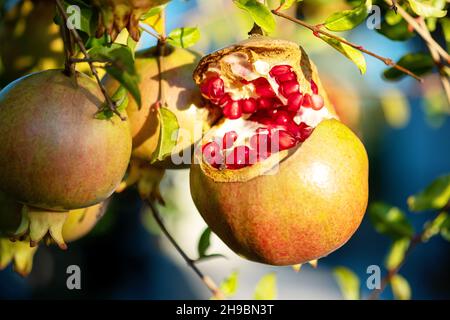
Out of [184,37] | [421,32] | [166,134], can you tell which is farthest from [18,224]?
[421,32]

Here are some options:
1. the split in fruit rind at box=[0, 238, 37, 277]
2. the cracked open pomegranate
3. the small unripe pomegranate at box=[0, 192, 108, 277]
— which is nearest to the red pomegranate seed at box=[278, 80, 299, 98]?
the cracked open pomegranate

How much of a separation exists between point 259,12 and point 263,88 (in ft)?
0.82

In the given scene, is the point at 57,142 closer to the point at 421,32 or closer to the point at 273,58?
the point at 273,58

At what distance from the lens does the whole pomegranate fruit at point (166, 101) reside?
122 cm

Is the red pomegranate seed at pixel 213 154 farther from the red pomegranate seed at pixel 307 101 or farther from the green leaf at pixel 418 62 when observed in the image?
the green leaf at pixel 418 62

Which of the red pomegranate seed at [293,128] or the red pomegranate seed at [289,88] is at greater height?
the red pomegranate seed at [289,88]

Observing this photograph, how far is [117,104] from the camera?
3.45ft

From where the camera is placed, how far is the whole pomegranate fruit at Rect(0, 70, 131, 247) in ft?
3.25

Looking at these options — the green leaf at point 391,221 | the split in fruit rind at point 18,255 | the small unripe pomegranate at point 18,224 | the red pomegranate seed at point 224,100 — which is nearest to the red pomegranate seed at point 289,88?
the red pomegranate seed at point 224,100

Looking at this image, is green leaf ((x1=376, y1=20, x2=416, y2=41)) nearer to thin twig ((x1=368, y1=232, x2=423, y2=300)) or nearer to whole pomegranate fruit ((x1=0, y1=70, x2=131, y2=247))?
thin twig ((x1=368, y1=232, x2=423, y2=300))

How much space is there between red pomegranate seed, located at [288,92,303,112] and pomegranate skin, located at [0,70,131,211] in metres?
0.33

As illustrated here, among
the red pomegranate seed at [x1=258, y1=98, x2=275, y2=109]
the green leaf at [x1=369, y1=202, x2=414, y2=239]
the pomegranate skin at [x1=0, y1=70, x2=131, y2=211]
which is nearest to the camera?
the pomegranate skin at [x1=0, y1=70, x2=131, y2=211]

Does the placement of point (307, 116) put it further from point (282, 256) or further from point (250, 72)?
point (282, 256)
